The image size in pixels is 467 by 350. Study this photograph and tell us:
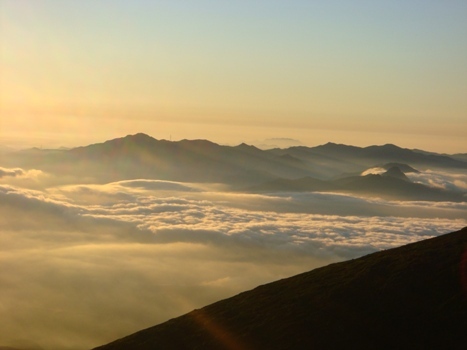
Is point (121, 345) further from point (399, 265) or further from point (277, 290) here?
point (399, 265)

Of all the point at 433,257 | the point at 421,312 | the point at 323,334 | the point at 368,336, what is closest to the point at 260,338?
the point at 323,334

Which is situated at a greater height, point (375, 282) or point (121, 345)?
point (375, 282)

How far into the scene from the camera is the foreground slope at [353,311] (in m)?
49.1

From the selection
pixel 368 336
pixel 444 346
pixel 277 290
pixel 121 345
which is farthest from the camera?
pixel 277 290

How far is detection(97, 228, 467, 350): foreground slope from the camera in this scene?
4912 cm

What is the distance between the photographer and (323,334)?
51969 mm

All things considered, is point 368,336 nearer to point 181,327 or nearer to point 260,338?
point 260,338

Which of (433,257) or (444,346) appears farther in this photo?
(433,257)

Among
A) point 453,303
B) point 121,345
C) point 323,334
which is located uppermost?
point 453,303

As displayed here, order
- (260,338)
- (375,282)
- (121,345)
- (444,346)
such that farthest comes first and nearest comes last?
1. (121,345)
2. (375,282)
3. (260,338)
4. (444,346)

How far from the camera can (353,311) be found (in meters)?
54.9

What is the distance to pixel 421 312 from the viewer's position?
A: 51.4m

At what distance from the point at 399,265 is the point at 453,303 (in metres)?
12.0

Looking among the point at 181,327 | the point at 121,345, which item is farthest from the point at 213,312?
the point at 121,345
